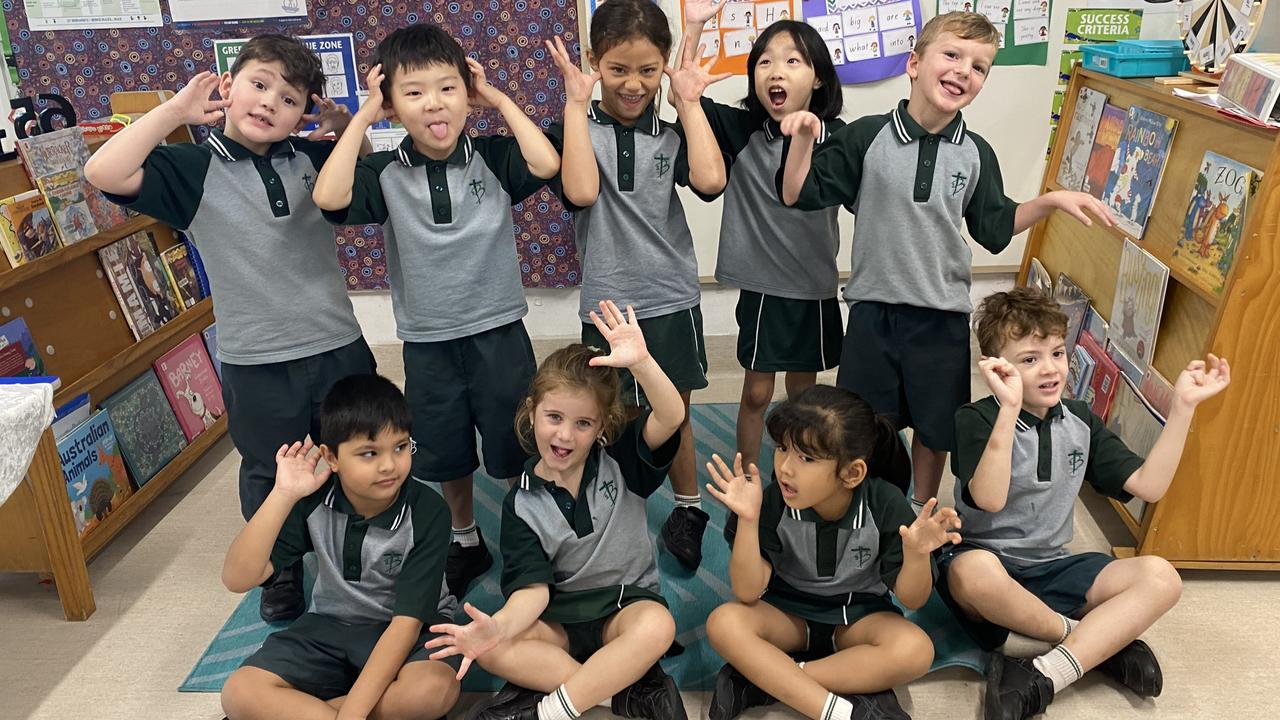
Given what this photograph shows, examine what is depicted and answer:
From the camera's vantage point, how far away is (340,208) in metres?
1.87

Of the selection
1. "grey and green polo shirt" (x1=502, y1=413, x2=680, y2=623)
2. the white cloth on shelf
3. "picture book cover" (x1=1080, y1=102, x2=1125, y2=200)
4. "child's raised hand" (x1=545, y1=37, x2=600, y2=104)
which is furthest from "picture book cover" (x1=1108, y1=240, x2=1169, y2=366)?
the white cloth on shelf

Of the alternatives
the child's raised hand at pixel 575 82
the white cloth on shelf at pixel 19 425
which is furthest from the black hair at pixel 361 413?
the child's raised hand at pixel 575 82

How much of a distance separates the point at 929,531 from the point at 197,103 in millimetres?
1533

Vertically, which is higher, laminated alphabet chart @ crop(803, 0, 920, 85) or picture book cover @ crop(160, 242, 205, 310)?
laminated alphabet chart @ crop(803, 0, 920, 85)

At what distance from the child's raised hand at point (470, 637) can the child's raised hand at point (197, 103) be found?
1043mm

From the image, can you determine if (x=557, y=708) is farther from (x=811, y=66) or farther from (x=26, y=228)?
(x=26, y=228)

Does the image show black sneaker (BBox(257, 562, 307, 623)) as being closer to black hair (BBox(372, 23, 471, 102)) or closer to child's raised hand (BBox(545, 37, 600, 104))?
black hair (BBox(372, 23, 471, 102))

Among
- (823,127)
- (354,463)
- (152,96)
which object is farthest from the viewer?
(152,96)

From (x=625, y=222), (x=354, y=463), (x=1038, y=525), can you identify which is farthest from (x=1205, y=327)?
(x=354, y=463)

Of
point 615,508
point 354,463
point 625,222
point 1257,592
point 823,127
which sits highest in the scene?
point 823,127

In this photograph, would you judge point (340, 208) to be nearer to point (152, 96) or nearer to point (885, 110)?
point (152, 96)

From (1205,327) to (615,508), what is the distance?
1.26 metres

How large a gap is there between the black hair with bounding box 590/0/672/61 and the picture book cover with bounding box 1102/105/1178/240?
3.74 feet

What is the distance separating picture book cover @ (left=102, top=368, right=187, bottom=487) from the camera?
7.91 feet
